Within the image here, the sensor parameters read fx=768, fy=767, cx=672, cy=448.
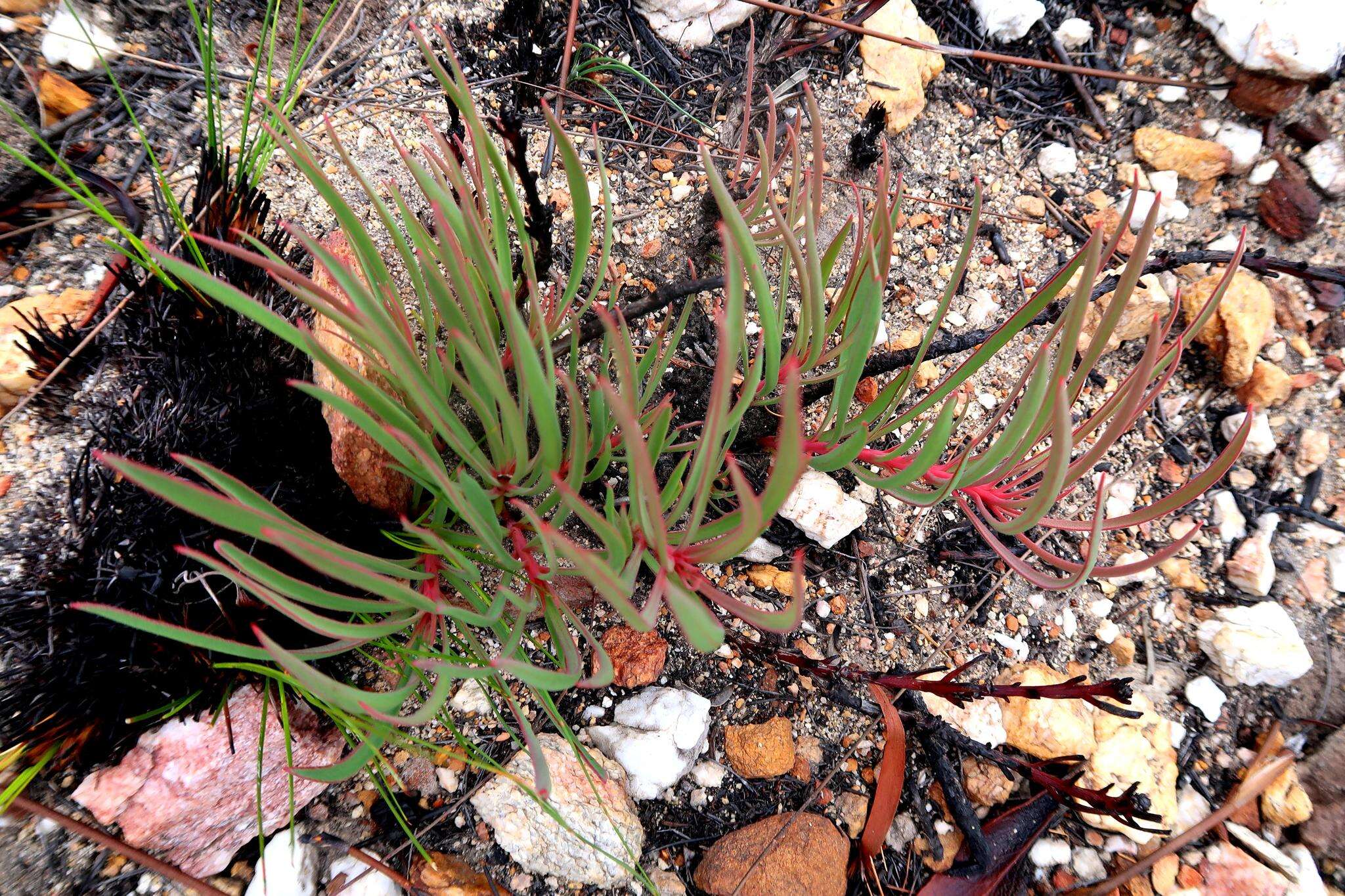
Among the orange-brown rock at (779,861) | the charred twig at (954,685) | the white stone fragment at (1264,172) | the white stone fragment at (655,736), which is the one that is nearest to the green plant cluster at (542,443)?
the white stone fragment at (655,736)

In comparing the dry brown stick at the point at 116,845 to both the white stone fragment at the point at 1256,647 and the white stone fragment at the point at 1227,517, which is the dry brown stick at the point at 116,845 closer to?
the white stone fragment at the point at 1256,647

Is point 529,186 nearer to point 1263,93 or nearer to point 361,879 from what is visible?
point 361,879

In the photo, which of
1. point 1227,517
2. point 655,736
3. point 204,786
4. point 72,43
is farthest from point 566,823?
point 72,43

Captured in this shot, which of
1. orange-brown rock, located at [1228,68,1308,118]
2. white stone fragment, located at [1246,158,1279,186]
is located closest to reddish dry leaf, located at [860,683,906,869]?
white stone fragment, located at [1246,158,1279,186]

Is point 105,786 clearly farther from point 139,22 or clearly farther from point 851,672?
point 139,22

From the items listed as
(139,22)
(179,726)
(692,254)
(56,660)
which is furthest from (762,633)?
(139,22)
